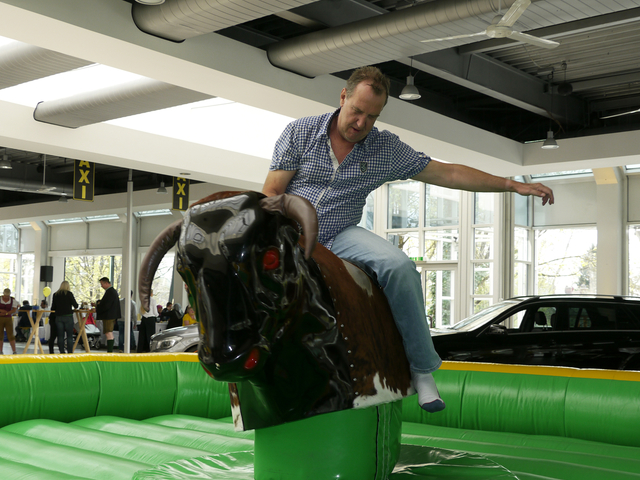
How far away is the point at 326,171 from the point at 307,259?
23.4 inches

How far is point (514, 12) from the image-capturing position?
5.20 meters

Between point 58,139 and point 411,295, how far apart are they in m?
8.95

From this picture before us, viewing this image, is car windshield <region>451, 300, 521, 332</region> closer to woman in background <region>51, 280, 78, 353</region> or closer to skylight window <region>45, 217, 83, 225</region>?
woman in background <region>51, 280, 78, 353</region>

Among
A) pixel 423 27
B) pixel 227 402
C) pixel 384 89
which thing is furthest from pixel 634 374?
pixel 423 27

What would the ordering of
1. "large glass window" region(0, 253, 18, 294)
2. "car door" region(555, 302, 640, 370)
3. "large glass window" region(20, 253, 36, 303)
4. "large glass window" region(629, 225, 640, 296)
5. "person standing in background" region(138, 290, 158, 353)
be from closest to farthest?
"car door" region(555, 302, 640, 370) → "person standing in background" region(138, 290, 158, 353) → "large glass window" region(629, 225, 640, 296) → "large glass window" region(0, 253, 18, 294) → "large glass window" region(20, 253, 36, 303)

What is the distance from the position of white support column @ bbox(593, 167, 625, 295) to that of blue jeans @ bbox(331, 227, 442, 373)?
1462 centimetres

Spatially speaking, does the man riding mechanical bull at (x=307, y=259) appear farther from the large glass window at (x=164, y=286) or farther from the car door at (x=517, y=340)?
the large glass window at (x=164, y=286)

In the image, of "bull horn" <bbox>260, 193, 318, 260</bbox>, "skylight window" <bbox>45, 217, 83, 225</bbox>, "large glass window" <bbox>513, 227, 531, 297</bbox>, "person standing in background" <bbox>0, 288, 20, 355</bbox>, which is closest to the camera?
"bull horn" <bbox>260, 193, 318, 260</bbox>

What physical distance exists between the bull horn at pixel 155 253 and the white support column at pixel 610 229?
49.6 feet

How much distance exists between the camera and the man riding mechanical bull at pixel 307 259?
1366 millimetres

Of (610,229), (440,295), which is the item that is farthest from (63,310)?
(610,229)

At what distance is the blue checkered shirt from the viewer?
6.40 feet

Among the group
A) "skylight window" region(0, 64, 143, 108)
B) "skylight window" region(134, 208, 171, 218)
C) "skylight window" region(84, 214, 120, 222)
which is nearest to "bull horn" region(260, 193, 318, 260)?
"skylight window" region(0, 64, 143, 108)

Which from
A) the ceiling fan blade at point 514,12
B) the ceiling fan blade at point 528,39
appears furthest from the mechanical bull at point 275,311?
the ceiling fan blade at point 528,39
